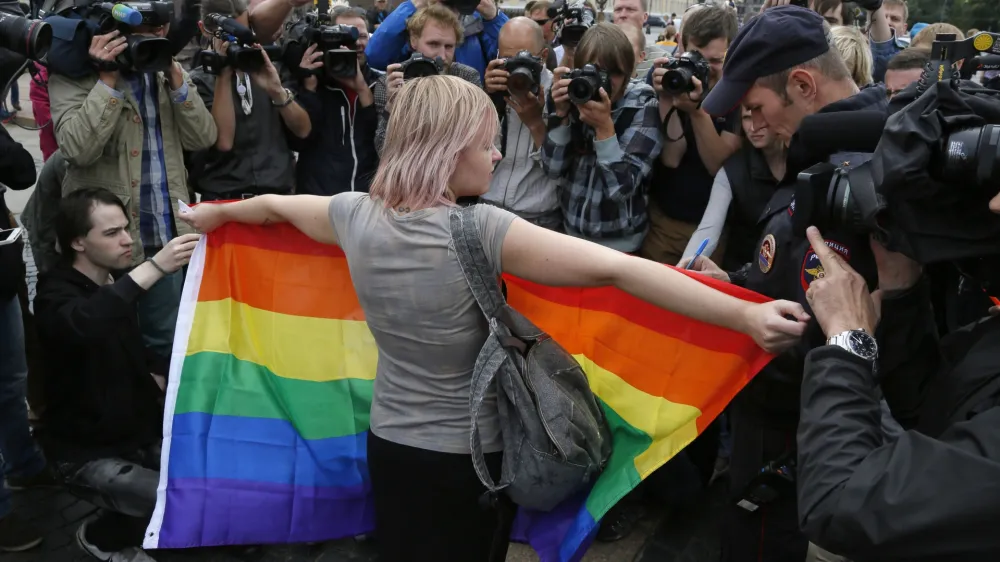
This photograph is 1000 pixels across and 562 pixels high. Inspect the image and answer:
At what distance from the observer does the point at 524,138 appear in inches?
158

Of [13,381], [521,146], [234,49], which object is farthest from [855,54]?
[13,381]

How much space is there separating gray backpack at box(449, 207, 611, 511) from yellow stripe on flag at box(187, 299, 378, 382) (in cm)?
95

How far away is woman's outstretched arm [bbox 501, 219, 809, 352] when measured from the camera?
1.96 metres

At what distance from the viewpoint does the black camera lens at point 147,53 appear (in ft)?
11.8

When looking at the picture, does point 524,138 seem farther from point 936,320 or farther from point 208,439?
point 936,320

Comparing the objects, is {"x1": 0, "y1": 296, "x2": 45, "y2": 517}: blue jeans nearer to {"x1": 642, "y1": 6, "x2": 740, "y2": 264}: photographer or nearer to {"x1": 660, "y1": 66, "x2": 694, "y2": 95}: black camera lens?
{"x1": 642, "y1": 6, "x2": 740, "y2": 264}: photographer

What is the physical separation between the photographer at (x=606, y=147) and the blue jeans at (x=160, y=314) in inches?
74.6

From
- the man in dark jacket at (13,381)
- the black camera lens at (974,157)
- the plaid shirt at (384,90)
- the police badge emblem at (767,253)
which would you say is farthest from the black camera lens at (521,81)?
the black camera lens at (974,157)

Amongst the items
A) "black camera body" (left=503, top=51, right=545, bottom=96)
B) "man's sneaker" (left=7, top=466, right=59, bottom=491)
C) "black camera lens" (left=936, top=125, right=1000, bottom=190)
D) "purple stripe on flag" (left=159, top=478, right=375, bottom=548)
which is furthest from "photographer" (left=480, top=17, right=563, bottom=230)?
"black camera lens" (left=936, top=125, right=1000, bottom=190)

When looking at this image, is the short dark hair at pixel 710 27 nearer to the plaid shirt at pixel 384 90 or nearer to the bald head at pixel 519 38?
the bald head at pixel 519 38

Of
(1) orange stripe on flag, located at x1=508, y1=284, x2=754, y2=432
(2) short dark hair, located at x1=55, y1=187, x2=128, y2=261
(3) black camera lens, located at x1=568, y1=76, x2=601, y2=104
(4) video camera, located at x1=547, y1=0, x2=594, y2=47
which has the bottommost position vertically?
(1) orange stripe on flag, located at x1=508, y1=284, x2=754, y2=432

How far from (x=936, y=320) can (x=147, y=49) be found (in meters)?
3.30

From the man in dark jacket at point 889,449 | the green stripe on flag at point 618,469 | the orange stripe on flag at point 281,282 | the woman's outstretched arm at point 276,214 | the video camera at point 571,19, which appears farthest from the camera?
the video camera at point 571,19

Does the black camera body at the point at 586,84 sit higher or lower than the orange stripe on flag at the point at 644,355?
higher
